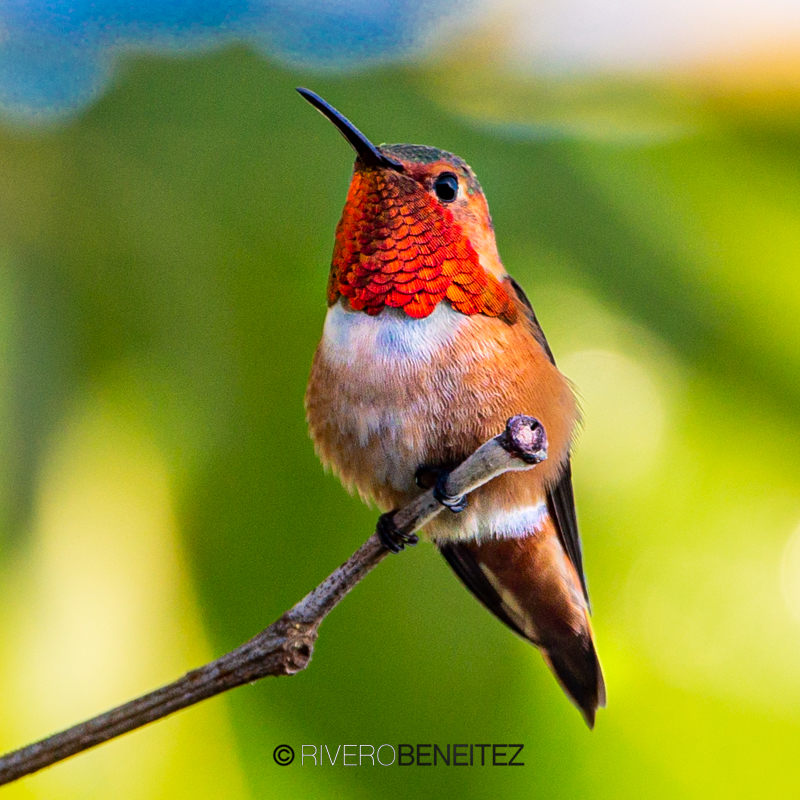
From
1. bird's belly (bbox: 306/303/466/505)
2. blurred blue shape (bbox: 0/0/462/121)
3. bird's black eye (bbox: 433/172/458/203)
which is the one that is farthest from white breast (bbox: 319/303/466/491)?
blurred blue shape (bbox: 0/0/462/121)

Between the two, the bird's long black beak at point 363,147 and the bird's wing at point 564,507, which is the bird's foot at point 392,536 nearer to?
the bird's wing at point 564,507

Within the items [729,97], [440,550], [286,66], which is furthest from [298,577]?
[729,97]

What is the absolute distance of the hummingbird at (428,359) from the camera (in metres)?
0.89

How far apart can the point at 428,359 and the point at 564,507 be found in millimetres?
300

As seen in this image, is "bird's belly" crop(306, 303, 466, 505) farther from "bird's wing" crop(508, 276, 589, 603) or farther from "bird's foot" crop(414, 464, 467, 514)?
"bird's wing" crop(508, 276, 589, 603)

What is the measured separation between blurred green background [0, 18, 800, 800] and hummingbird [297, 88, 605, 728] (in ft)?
0.45

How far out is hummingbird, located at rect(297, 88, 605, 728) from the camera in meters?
0.89

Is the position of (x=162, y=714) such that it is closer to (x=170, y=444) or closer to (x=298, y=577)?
(x=298, y=577)

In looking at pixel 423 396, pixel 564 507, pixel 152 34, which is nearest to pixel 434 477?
pixel 423 396

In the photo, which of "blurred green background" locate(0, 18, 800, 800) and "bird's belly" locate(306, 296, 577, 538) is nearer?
"bird's belly" locate(306, 296, 577, 538)

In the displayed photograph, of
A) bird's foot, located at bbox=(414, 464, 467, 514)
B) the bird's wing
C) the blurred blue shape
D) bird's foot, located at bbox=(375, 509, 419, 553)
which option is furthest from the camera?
the blurred blue shape

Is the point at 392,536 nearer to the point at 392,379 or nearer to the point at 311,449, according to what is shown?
the point at 392,379

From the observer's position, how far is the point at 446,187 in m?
0.95

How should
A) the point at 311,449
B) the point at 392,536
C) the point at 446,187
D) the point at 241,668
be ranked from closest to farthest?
1. the point at 241,668
2. the point at 392,536
3. the point at 446,187
4. the point at 311,449
